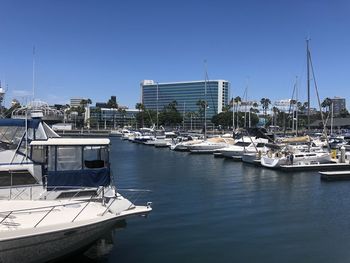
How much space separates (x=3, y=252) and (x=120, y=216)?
4.52 m

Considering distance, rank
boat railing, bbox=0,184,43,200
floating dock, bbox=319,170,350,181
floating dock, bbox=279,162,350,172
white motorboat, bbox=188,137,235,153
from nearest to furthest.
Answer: boat railing, bbox=0,184,43,200, floating dock, bbox=319,170,350,181, floating dock, bbox=279,162,350,172, white motorboat, bbox=188,137,235,153

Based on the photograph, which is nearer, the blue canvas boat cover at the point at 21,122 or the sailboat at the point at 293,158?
the blue canvas boat cover at the point at 21,122

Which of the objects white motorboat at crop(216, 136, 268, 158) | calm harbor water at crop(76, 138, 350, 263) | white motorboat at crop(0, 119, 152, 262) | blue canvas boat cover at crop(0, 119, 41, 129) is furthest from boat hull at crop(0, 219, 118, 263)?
white motorboat at crop(216, 136, 268, 158)

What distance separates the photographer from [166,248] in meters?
18.9

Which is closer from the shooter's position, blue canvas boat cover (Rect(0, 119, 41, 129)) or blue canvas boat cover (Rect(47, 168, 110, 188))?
blue canvas boat cover (Rect(47, 168, 110, 188))

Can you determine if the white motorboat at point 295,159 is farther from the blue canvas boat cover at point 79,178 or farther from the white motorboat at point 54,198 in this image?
the blue canvas boat cover at point 79,178

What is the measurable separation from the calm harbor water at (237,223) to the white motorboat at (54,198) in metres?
2.22

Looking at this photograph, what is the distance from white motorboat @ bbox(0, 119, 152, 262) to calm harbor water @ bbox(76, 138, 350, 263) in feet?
7.28

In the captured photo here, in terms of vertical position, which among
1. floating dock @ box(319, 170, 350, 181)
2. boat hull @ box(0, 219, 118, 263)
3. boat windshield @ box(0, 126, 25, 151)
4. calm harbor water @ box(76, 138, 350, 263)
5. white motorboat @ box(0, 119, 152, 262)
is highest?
boat windshield @ box(0, 126, 25, 151)

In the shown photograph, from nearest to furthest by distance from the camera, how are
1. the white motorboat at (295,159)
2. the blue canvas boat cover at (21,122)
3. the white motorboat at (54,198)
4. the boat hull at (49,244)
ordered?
the boat hull at (49,244), the white motorboat at (54,198), the blue canvas boat cover at (21,122), the white motorboat at (295,159)

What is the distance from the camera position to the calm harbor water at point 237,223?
18.5m

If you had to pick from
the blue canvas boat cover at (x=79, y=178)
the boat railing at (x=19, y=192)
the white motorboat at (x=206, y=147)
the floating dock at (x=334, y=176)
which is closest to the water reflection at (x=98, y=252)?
the blue canvas boat cover at (x=79, y=178)

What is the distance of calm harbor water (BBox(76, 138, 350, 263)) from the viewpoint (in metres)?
18.5

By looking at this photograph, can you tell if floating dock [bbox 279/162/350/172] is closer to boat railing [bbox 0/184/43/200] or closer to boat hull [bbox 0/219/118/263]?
boat railing [bbox 0/184/43/200]
